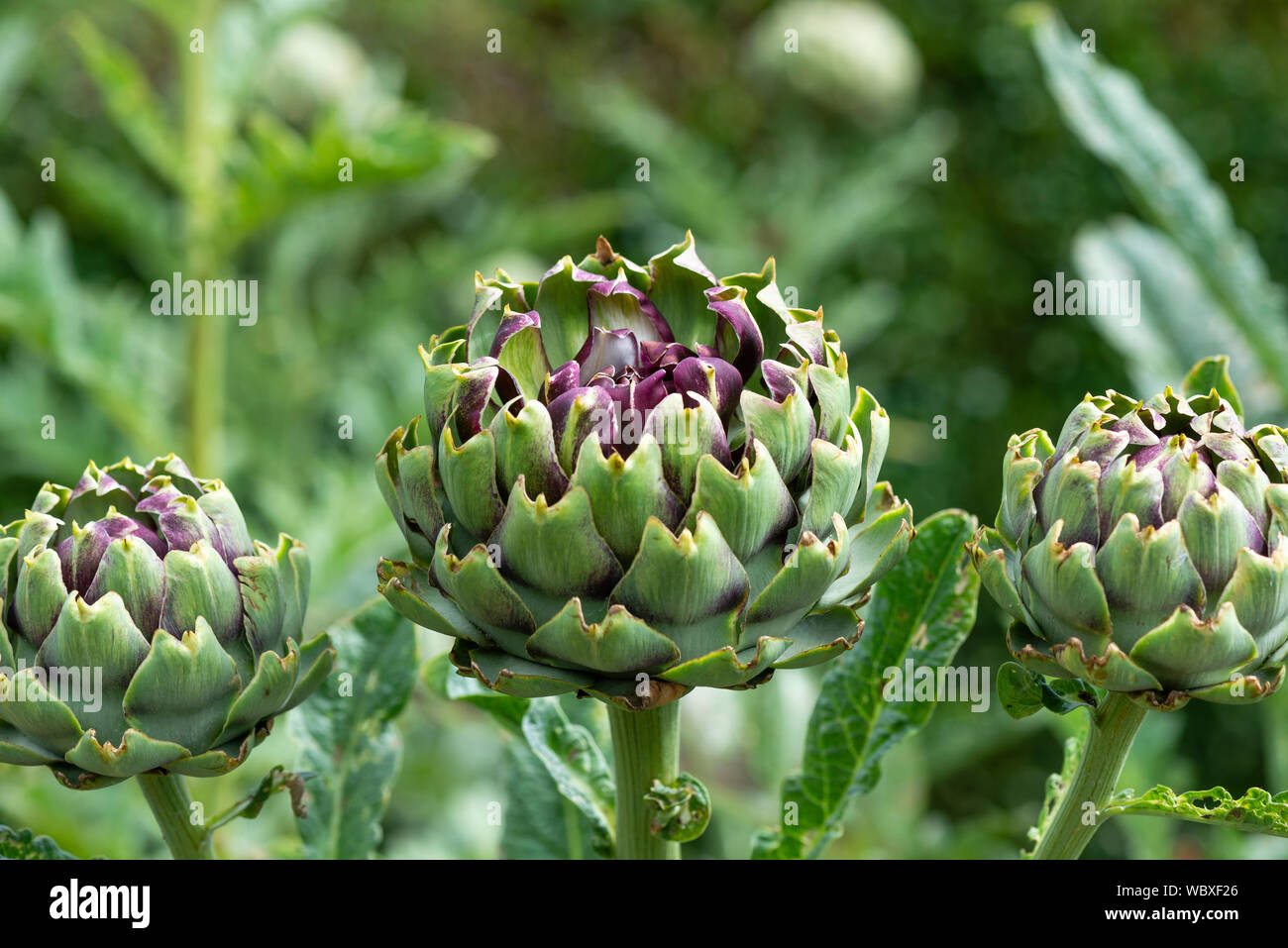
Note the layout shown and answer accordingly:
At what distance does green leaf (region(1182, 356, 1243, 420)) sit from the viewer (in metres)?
0.60

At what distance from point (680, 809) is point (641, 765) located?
25 millimetres

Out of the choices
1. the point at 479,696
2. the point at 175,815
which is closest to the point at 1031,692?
the point at 479,696

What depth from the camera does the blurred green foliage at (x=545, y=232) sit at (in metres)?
1.09

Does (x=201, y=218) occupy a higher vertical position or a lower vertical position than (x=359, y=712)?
higher

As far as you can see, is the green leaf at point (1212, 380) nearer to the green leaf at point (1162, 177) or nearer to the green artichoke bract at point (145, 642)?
the green leaf at point (1162, 177)

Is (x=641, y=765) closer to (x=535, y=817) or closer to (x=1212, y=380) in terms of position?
(x=535, y=817)

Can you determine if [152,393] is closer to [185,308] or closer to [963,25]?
[185,308]

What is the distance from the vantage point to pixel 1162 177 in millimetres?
871

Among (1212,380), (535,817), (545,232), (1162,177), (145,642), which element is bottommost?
(535,817)

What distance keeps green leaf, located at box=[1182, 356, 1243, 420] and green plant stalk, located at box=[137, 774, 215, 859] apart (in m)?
0.50

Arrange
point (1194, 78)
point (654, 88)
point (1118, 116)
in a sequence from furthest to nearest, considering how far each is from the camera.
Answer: point (654, 88), point (1194, 78), point (1118, 116)

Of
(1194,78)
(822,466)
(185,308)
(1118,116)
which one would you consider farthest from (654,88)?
(822,466)
